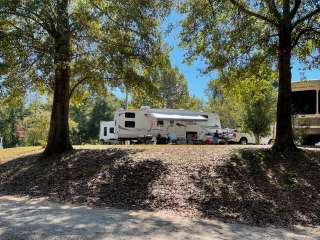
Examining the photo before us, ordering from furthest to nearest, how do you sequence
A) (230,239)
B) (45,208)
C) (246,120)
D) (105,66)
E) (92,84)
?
(246,120) → (92,84) → (105,66) → (45,208) → (230,239)

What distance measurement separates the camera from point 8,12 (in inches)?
585

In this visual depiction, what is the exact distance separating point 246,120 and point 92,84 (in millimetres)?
16182

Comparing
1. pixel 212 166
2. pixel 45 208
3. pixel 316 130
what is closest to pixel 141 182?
pixel 212 166

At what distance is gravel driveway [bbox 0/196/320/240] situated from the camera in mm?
7941

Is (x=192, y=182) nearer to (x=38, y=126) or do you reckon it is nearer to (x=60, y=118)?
(x=60, y=118)

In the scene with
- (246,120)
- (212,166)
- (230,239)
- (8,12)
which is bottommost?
(230,239)

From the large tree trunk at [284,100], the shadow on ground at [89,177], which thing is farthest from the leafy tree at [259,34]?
the shadow on ground at [89,177]

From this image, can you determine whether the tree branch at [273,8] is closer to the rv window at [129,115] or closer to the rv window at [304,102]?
the rv window at [304,102]

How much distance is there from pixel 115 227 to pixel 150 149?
27.2ft

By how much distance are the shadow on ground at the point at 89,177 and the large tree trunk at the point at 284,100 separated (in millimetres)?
3810

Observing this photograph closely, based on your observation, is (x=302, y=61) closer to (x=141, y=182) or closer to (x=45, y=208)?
(x=141, y=182)

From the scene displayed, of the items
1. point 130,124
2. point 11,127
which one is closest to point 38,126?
point 11,127

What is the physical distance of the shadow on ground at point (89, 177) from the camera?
12234mm

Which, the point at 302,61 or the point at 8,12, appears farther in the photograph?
the point at 302,61
